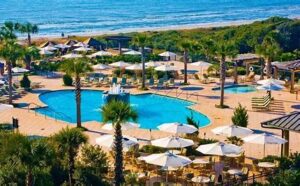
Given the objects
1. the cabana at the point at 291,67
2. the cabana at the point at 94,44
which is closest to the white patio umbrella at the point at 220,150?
the cabana at the point at 291,67

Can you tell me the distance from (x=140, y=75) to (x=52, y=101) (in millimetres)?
8815

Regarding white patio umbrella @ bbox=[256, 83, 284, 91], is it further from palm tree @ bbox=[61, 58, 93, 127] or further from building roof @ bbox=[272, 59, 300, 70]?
palm tree @ bbox=[61, 58, 93, 127]

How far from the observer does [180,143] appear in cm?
2344

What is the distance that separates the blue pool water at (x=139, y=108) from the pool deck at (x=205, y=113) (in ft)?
2.20

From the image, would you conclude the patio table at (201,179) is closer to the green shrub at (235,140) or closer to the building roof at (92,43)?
the green shrub at (235,140)

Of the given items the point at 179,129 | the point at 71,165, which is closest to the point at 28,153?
the point at 71,165

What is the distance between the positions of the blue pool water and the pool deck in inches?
26.4

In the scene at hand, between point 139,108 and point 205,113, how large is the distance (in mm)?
4659

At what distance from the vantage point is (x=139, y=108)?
36.5 metres

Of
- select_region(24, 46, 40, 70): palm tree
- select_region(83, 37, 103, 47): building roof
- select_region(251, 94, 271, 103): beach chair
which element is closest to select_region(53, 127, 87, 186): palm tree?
select_region(251, 94, 271, 103): beach chair

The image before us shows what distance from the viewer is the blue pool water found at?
33694 mm

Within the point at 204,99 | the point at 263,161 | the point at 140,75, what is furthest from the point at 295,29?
Answer: the point at 263,161

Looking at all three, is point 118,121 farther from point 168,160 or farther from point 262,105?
point 262,105

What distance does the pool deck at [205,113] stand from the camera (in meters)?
28.4
